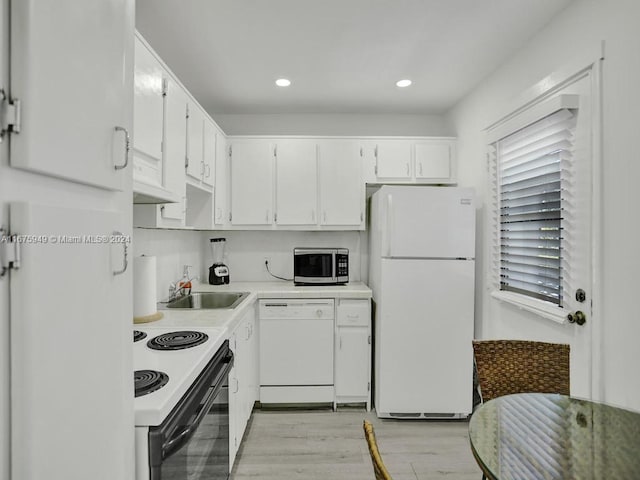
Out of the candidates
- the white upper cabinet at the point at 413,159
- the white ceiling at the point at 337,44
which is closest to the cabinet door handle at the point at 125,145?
the white ceiling at the point at 337,44

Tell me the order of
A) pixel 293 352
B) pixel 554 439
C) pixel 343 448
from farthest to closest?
1. pixel 293 352
2. pixel 343 448
3. pixel 554 439

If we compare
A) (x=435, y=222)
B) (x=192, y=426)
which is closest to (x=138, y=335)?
(x=192, y=426)

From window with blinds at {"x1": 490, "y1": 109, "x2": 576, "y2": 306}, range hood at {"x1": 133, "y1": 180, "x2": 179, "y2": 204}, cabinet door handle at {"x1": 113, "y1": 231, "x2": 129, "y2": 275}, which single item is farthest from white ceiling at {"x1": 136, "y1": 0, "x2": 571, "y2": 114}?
cabinet door handle at {"x1": 113, "y1": 231, "x2": 129, "y2": 275}

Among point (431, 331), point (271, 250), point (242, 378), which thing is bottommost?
point (242, 378)

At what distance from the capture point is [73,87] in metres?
0.67

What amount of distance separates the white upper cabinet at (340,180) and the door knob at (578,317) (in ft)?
5.98

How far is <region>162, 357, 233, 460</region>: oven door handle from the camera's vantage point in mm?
1016

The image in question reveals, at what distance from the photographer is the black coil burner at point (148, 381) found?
1.12 metres

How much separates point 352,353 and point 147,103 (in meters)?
2.29

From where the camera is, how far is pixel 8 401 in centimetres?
55

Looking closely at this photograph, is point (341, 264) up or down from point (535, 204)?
down

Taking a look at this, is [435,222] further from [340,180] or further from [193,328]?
[193,328]

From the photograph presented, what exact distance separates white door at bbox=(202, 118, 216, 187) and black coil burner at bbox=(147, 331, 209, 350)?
4.16ft

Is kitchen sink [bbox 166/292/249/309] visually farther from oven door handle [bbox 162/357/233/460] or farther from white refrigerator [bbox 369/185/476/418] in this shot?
oven door handle [bbox 162/357/233/460]
